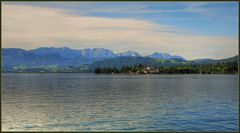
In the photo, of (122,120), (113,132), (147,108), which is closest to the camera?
(113,132)

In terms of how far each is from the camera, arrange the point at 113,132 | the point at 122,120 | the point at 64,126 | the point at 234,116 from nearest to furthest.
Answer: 1. the point at 113,132
2. the point at 64,126
3. the point at 122,120
4. the point at 234,116

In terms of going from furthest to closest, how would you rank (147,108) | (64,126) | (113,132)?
(147,108) < (64,126) < (113,132)

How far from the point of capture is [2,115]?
5512 centimetres

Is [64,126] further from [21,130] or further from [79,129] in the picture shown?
[21,130]

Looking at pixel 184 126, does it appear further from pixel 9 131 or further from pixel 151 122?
pixel 9 131

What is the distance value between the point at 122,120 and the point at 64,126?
8.25m

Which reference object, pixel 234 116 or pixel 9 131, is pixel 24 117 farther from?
pixel 234 116

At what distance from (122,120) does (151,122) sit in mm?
4035

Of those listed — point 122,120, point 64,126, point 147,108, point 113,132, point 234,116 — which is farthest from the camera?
point 147,108

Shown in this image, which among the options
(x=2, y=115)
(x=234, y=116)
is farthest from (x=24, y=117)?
(x=234, y=116)

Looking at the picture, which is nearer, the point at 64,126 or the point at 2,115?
the point at 64,126

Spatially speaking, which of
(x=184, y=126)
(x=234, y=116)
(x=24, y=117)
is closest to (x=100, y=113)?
(x=24, y=117)

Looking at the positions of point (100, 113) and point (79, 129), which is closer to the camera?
point (79, 129)

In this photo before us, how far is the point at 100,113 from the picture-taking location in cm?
5741
